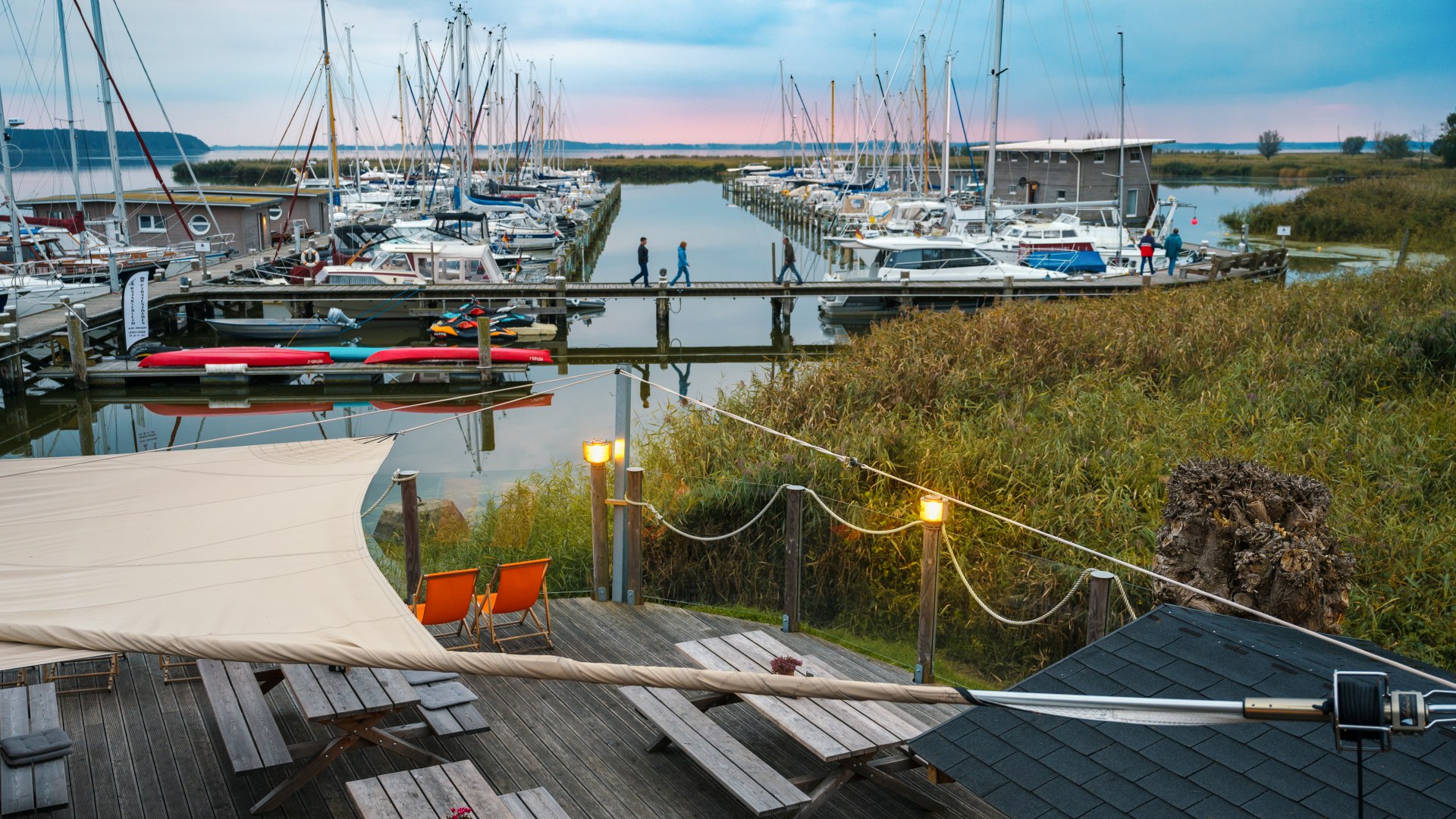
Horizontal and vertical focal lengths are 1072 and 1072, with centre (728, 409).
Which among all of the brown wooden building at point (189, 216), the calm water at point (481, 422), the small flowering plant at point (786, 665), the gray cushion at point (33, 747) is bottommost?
the calm water at point (481, 422)

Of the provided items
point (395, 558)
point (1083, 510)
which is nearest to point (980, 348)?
point (1083, 510)

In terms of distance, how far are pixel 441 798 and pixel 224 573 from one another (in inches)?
61.4

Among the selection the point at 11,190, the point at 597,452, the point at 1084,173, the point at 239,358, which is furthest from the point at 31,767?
the point at 1084,173

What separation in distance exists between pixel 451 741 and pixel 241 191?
40.5m

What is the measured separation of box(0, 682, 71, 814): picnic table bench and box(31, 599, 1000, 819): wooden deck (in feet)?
0.95

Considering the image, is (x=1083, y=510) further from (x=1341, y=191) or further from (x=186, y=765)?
(x=1341, y=191)

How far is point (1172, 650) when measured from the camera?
15.0 feet

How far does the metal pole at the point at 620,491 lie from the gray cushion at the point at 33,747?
411 cm

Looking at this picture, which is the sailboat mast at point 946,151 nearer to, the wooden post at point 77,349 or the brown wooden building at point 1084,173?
the brown wooden building at point 1084,173

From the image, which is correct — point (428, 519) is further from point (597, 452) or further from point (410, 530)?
point (597, 452)

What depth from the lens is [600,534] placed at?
8523 millimetres

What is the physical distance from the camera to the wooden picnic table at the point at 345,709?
560 centimetres

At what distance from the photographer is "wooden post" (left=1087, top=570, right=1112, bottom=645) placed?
6090mm

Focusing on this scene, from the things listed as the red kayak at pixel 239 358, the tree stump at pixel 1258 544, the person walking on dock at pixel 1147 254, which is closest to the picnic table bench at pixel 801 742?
the tree stump at pixel 1258 544
